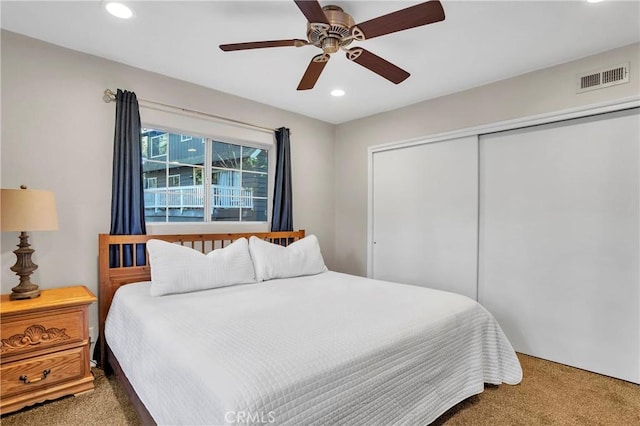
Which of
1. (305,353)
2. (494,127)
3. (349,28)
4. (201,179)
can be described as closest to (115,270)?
(201,179)

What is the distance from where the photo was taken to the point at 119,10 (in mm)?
1990

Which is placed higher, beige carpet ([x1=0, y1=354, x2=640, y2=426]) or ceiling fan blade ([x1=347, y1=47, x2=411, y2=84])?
ceiling fan blade ([x1=347, y1=47, x2=411, y2=84])

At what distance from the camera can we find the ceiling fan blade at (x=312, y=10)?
1.52 meters

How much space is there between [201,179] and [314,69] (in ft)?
5.64

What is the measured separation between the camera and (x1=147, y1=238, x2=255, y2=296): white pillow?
2311 millimetres

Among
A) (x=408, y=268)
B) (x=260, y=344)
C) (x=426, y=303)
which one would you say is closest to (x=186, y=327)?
(x=260, y=344)

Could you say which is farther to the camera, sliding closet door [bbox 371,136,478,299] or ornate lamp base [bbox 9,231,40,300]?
sliding closet door [bbox 371,136,478,299]

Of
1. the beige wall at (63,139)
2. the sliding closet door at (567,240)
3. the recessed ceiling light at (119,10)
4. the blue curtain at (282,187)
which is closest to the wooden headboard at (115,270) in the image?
the beige wall at (63,139)

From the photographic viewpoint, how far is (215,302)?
6.97ft

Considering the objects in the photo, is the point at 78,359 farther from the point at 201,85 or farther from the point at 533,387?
the point at 533,387

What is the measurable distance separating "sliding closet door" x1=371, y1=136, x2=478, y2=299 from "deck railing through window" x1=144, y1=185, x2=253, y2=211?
1.58 meters

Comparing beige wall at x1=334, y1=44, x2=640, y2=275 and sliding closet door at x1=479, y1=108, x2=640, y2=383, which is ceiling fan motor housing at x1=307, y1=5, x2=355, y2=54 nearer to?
beige wall at x1=334, y1=44, x2=640, y2=275

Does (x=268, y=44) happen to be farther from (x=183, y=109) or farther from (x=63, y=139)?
(x=63, y=139)

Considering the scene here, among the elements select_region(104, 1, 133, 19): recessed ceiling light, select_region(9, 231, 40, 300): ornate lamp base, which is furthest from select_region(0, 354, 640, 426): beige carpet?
select_region(104, 1, 133, 19): recessed ceiling light
